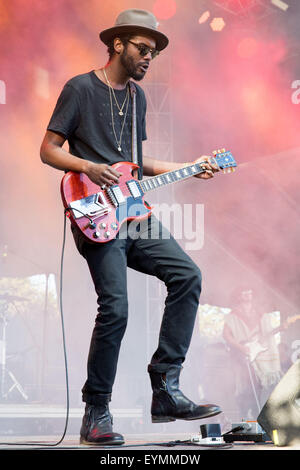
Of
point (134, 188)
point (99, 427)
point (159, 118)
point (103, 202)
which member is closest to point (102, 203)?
point (103, 202)

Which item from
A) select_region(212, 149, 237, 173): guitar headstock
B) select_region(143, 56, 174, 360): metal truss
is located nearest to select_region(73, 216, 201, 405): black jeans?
select_region(212, 149, 237, 173): guitar headstock

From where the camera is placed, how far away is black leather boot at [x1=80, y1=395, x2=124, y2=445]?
2.38m

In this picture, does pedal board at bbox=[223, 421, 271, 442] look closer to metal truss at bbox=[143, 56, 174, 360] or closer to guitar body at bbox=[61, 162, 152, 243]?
guitar body at bbox=[61, 162, 152, 243]

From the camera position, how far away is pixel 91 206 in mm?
2730

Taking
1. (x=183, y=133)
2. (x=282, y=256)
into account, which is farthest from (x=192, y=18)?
(x=282, y=256)

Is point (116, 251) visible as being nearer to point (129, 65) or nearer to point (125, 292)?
point (125, 292)

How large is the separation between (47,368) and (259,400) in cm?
310

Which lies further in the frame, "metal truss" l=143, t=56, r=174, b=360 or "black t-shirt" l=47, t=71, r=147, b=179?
"metal truss" l=143, t=56, r=174, b=360

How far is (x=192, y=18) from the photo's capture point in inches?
291

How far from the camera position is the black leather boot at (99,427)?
2.38 metres

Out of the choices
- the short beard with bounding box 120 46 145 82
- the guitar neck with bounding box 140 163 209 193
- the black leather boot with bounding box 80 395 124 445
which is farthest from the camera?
the guitar neck with bounding box 140 163 209 193

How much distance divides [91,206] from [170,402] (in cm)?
100

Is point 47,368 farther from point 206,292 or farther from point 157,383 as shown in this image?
point 157,383

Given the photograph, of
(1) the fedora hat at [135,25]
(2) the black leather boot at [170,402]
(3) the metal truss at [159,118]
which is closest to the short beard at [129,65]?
(1) the fedora hat at [135,25]
